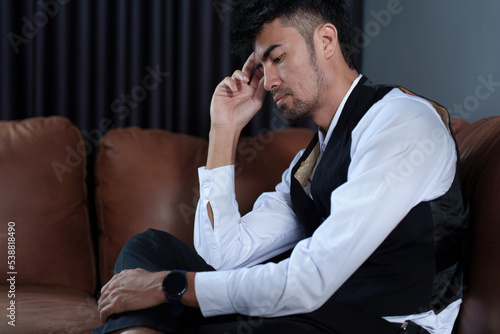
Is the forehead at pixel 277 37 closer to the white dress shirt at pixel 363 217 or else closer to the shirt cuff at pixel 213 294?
the white dress shirt at pixel 363 217

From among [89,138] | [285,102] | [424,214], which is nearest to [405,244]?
[424,214]

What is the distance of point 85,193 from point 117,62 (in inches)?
22.1

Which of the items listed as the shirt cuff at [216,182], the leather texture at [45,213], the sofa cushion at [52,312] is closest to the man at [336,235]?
the shirt cuff at [216,182]

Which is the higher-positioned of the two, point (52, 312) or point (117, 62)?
point (117, 62)

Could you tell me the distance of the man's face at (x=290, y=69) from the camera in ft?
4.54

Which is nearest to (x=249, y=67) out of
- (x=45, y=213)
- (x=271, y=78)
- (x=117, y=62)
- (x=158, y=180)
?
(x=271, y=78)

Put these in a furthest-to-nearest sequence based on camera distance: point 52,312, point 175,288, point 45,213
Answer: point 45,213, point 52,312, point 175,288

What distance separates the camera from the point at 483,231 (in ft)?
3.81

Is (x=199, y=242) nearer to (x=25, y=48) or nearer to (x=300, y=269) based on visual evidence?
(x=300, y=269)

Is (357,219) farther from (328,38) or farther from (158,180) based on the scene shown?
(158,180)

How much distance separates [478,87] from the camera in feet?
5.34

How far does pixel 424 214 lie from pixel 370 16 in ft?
4.76

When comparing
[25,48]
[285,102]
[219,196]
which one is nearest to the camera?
[285,102]

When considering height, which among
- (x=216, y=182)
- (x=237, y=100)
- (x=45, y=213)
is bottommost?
(x=45, y=213)
